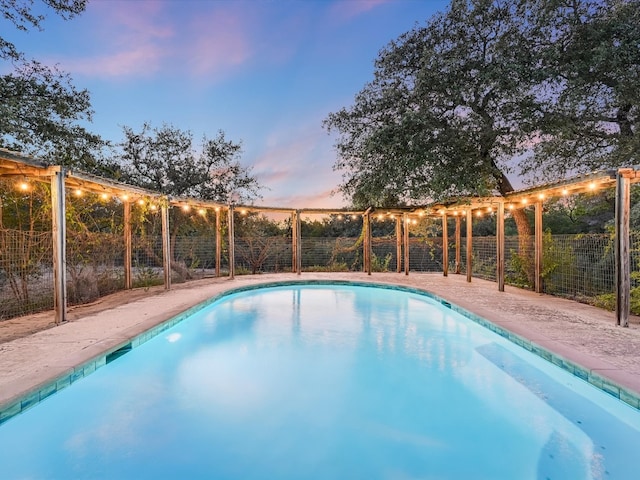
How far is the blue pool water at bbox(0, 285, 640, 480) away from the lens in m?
2.65

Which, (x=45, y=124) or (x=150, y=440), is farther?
(x=45, y=124)

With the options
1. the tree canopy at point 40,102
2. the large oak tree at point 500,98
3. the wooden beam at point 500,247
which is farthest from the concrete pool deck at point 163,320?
the large oak tree at point 500,98

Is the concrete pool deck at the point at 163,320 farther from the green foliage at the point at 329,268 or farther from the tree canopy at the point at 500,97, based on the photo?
the green foliage at the point at 329,268

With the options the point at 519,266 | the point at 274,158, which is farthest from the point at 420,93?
the point at 274,158

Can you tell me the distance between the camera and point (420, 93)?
9.83 m

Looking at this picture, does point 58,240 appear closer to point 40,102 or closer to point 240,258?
point 40,102

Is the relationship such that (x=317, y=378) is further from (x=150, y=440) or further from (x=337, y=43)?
(x=337, y=43)

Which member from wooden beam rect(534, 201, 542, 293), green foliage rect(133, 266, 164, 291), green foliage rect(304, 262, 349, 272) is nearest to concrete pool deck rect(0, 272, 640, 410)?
wooden beam rect(534, 201, 542, 293)

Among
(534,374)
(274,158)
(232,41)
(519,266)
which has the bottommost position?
(534,374)

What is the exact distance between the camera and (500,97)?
9.29m

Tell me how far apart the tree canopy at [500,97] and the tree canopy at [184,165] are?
538 cm

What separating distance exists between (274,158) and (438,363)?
38.8ft

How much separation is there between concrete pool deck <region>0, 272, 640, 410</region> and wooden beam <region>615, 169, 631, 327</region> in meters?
0.26

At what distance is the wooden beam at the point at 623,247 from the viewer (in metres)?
4.61
